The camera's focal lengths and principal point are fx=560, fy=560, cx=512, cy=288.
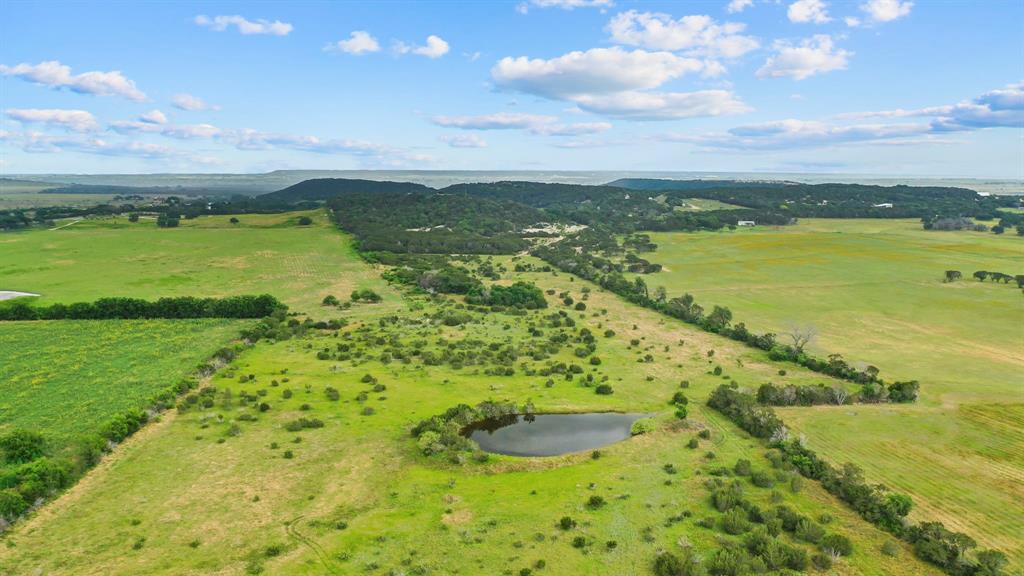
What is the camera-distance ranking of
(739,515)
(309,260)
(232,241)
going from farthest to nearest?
(232,241), (309,260), (739,515)

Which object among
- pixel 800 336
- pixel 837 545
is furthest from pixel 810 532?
pixel 800 336

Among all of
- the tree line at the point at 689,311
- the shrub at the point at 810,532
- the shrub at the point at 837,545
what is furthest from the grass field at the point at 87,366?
the tree line at the point at 689,311

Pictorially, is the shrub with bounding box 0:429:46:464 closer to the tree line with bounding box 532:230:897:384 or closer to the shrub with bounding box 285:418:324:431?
the shrub with bounding box 285:418:324:431

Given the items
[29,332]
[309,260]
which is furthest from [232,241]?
[29,332]

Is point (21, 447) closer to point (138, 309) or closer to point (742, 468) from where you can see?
point (138, 309)

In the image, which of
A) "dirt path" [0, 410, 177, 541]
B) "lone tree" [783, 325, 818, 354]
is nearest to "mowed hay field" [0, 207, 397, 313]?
"dirt path" [0, 410, 177, 541]

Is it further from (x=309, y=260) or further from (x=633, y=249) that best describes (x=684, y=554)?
(x=633, y=249)
